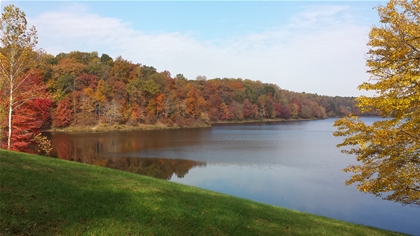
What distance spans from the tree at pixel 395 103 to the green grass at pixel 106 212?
2.00 metres

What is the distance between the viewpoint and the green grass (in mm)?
4945

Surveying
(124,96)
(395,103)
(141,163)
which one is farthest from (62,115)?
(395,103)

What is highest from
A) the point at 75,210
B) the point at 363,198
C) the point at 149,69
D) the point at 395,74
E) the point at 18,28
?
the point at 149,69

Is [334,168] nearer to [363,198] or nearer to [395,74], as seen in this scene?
[363,198]

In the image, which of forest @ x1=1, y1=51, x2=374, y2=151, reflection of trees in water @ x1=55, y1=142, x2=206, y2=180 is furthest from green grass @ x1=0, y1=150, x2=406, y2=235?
forest @ x1=1, y1=51, x2=374, y2=151

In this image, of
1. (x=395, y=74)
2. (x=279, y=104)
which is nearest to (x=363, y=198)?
(x=395, y=74)

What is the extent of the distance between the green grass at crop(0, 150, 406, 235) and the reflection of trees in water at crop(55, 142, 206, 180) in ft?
44.6

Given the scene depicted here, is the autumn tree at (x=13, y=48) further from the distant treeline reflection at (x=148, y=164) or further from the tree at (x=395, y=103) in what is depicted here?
the tree at (x=395, y=103)

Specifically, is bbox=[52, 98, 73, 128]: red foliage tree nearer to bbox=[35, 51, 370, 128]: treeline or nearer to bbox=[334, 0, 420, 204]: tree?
bbox=[35, 51, 370, 128]: treeline

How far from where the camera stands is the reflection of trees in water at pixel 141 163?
76.5 ft

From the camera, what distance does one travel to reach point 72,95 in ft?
206

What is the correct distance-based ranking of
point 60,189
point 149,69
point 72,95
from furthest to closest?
point 149,69 < point 72,95 < point 60,189

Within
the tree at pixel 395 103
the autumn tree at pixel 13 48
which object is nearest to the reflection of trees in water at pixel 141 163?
the autumn tree at pixel 13 48

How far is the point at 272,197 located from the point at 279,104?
102311 millimetres
